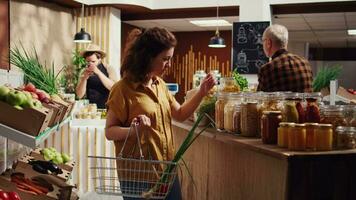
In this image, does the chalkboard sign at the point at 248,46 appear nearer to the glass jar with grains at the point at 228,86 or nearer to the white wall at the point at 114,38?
the white wall at the point at 114,38

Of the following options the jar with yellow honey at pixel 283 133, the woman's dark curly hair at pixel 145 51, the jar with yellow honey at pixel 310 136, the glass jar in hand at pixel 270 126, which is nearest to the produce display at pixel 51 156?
the woman's dark curly hair at pixel 145 51

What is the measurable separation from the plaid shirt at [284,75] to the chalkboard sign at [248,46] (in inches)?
174

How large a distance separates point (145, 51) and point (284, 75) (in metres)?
1.76

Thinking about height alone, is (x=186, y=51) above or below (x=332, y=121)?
above

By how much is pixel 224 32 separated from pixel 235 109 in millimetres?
9247

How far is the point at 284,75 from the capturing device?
151 inches

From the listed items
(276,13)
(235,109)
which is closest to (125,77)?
(235,109)

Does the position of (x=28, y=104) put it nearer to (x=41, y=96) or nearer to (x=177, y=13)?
(x=41, y=96)

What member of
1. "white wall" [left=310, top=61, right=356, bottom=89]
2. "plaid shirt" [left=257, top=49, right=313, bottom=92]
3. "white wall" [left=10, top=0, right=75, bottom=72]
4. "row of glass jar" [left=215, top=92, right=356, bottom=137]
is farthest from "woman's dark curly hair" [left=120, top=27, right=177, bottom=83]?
"white wall" [left=310, top=61, right=356, bottom=89]

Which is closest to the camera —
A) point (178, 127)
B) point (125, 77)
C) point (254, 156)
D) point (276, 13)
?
point (254, 156)

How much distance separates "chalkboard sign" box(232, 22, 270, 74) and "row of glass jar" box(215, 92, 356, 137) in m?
5.77

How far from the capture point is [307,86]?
395 centimetres

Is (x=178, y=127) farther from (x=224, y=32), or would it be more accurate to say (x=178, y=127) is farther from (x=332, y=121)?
(x=224, y=32)

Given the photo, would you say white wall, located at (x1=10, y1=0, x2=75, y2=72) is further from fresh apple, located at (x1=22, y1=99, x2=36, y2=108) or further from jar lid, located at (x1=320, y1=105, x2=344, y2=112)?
jar lid, located at (x1=320, y1=105, x2=344, y2=112)
